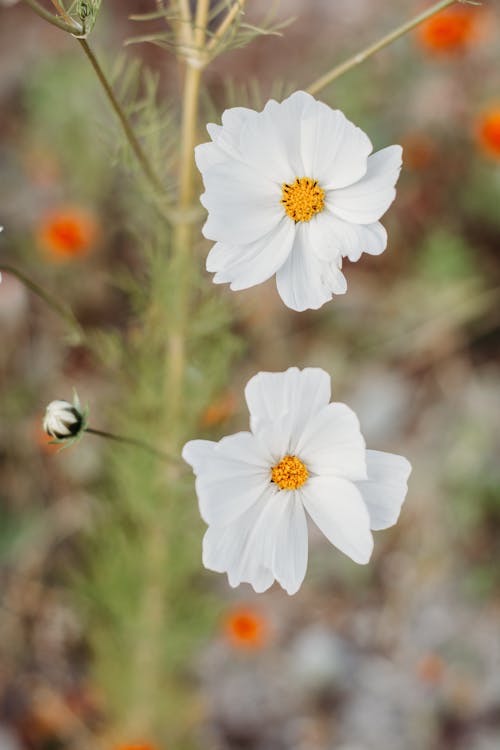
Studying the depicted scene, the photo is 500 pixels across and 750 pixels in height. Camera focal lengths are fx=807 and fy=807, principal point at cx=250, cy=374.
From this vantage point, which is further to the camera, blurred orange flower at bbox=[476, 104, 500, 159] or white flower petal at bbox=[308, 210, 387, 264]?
blurred orange flower at bbox=[476, 104, 500, 159]

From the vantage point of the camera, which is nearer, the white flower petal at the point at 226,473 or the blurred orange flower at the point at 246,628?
the white flower petal at the point at 226,473

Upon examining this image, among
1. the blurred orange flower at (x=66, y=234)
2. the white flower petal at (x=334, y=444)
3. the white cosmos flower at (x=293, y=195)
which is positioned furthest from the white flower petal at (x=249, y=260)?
the blurred orange flower at (x=66, y=234)

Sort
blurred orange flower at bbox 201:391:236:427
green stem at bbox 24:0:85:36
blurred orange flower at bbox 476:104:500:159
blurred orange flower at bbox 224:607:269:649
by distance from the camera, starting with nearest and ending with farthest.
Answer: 1. green stem at bbox 24:0:85:36
2. blurred orange flower at bbox 201:391:236:427
3. blurred orange flower at bbox 224:607:269:649
4. blurred orange flower at bbox 476:104:500:159

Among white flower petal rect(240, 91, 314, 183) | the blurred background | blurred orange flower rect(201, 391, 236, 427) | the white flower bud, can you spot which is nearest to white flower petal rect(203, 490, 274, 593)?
the white flower bud

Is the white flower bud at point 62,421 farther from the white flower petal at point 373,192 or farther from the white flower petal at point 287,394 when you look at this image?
the white flower petal at point 373,192

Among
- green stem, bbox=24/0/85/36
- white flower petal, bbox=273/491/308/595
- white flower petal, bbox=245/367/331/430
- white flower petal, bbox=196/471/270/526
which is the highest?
green stem, bbox=24/0/85/36

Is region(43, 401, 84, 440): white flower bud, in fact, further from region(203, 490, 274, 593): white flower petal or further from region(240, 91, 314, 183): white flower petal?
region(240, 91, 314, 183): white flower petal
